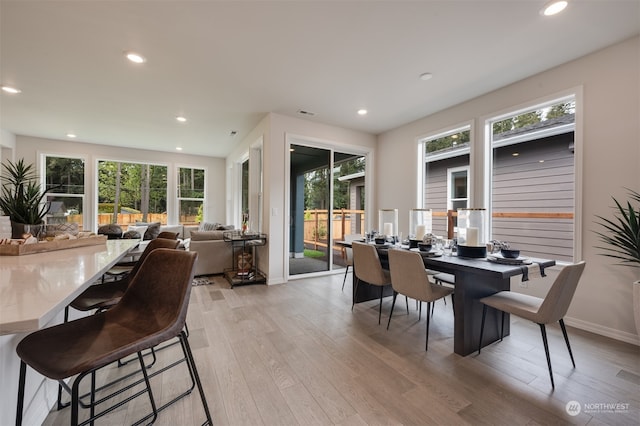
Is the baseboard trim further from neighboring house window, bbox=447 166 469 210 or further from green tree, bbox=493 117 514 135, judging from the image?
green tree, bbox=493 117 514 135

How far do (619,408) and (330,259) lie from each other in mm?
3678

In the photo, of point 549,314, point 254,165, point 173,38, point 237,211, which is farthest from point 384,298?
point 237,211

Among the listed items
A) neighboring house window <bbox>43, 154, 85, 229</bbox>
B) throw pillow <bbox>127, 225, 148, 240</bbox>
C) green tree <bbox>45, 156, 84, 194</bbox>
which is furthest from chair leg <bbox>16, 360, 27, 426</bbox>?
green tree <bbox>45, 156, 84, 194</bbox>

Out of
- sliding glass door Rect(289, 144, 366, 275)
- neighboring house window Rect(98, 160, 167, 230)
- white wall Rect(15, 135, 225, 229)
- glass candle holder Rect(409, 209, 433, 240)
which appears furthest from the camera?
neighboring house window Rect(98, 160, 167, 230)

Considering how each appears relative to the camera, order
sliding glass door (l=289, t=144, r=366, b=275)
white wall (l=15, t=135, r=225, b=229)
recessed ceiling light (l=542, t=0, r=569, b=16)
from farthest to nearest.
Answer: white wall (l=15, t=135, r=225, b=229) → sliding glass door (l=289, t=144, r=366, b=275) → recessed ceiling light (l=542, t=0, r=569, b=16)

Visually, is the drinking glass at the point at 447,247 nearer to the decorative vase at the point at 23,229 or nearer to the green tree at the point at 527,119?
the green tree at the point at 527,119

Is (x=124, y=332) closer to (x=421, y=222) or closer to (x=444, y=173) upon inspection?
(x=421, y=222)

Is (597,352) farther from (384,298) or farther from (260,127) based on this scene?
(260,127)

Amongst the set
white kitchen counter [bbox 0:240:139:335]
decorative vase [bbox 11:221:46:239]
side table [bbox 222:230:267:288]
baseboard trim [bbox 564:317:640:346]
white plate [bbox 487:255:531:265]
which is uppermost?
decorative vase [bbox 11:221:46:239]

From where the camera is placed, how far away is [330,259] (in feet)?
15.9

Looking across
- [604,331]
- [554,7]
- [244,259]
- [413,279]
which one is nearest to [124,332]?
[413,279]

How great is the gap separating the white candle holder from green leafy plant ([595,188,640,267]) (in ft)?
3.03

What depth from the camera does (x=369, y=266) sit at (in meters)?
2.77

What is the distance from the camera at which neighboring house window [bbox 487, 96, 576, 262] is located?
2865 mm
